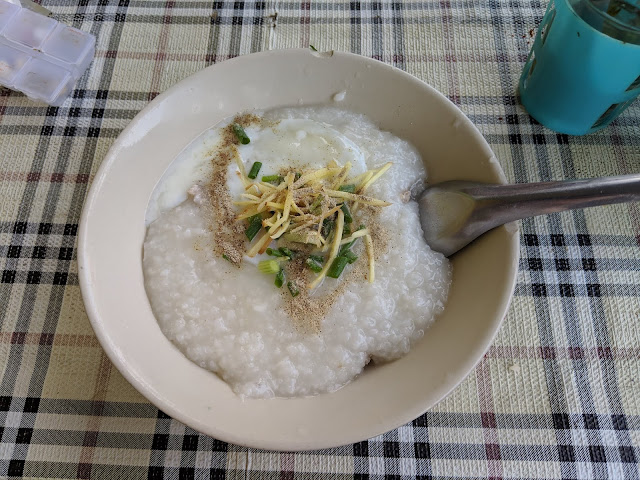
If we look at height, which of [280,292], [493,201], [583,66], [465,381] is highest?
[583,66]

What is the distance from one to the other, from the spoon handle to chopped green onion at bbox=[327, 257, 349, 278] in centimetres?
36

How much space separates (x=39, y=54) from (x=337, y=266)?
134 cm

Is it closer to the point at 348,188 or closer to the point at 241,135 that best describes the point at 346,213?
the point at 348,188

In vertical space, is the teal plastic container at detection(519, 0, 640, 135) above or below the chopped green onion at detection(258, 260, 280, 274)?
above

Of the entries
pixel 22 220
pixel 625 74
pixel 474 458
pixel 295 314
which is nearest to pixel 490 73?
pixel 625 74

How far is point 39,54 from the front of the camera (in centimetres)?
179

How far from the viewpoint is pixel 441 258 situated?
1.44 meters

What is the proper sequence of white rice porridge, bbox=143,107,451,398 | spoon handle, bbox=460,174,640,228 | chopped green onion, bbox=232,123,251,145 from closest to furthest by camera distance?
spoon handle, bbox=460,174,640,228, white rice porridge, bbox=143,107,451,398, chopped green onion, bbox=232,123,251,145

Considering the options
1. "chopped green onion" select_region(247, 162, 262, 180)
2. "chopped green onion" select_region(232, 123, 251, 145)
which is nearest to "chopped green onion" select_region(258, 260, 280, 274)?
"chopped green onion" select_region(247, 162, 262, 180)

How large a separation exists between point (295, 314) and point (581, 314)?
0.86 metres

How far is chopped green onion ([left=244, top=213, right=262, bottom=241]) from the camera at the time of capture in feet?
4.51

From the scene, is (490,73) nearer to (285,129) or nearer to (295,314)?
(285,129)

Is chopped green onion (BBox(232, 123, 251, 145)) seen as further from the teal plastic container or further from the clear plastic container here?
the teal plastic container

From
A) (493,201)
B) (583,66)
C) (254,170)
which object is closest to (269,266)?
(254,170)
